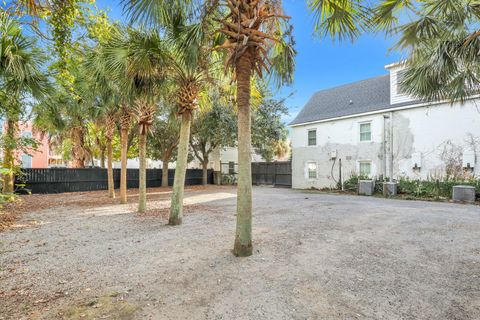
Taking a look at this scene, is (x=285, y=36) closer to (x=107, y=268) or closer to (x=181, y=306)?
(x=181, y=306)

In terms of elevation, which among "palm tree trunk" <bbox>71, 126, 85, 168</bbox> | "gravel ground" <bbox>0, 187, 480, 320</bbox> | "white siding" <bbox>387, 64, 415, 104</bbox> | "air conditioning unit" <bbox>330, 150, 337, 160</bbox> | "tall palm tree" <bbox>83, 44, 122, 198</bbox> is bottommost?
"gravel ground" <bbox>0, 187, 480, 320</bbox>

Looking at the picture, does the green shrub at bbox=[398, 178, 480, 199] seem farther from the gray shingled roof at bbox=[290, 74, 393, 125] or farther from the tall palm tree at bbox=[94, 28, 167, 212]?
the tall palm tree at bbox=[94, 28, 167, 212]

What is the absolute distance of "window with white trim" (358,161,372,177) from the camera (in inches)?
517

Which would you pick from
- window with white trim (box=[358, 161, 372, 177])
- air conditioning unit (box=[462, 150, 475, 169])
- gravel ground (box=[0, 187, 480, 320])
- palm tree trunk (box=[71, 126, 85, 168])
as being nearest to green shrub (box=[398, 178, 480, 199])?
air conditioning unit (box=[462, 150, 475, 169])

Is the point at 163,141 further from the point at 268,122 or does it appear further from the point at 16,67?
the point at 16,67

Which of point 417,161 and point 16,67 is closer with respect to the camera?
point 16,67

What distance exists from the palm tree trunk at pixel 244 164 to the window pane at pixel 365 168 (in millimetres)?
11388

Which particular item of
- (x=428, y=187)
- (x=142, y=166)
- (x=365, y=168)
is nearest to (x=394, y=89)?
(x=365, y=168)

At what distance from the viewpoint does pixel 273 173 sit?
61.7ft

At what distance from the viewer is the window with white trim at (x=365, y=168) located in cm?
1313

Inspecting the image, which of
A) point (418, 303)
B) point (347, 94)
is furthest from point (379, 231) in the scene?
point (347, 94)

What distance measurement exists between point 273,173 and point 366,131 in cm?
731

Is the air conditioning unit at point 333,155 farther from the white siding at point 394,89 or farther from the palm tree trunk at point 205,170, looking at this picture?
the palm tree trunk at point 205,170

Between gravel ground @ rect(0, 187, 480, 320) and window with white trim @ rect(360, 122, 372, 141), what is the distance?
7741mm
